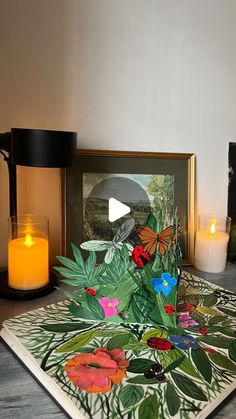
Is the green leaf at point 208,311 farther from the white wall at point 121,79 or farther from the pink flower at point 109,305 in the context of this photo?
the white wall at point 121,79

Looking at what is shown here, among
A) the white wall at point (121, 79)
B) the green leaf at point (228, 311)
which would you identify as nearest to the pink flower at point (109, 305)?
the green leaf at point (228, 311)

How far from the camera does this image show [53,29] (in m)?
0.83

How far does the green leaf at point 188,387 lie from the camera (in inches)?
18.2

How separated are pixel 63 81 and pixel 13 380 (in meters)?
0.66

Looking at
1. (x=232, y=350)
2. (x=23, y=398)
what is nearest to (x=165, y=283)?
(x=232, y=350)

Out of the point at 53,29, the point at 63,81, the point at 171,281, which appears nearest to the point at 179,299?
the point at 171,281

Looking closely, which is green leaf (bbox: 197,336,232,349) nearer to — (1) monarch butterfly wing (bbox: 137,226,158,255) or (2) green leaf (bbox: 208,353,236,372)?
(2) green leaf (bbox: 208,353,236,372)

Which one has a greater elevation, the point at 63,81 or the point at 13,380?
the point at 63,81

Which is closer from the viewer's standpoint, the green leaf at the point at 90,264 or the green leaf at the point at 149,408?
the green leaf at the point at 149,408

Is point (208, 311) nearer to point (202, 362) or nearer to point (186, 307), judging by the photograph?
point (186, 307)

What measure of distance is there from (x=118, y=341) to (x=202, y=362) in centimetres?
13

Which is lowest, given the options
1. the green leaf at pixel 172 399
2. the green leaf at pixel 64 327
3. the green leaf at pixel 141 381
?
the green leaf at pixel 172 399

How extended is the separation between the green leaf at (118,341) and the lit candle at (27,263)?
244 mm

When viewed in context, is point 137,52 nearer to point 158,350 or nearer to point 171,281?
point 171,281
